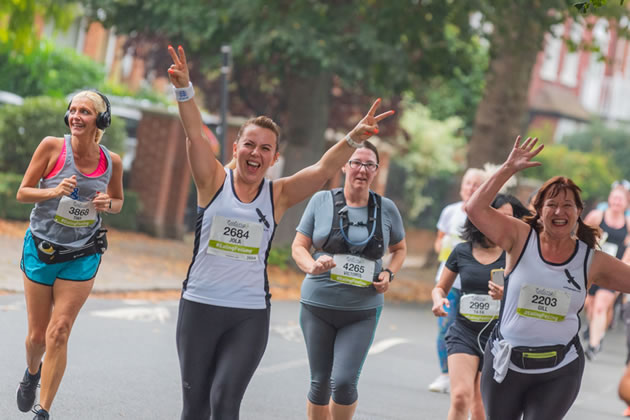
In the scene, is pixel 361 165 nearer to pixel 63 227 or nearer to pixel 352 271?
pixel 352 271

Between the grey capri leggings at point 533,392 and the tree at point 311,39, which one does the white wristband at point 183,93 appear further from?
the tree at point 311,39

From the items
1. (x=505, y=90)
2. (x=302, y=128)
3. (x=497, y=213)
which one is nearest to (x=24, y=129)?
(x=302, y=128)

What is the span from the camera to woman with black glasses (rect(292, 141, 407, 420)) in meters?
6.07

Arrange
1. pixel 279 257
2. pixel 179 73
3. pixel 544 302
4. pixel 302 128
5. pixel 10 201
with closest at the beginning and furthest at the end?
pixel 179 73, pixel 544 302, pixel 10 201, pixel 279 257, pixel 302 128

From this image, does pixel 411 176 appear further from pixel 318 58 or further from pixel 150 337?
pixel 150 337

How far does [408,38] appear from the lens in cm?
1848

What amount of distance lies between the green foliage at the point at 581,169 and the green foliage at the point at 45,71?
54.1 ft

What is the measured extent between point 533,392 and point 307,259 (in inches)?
61.8

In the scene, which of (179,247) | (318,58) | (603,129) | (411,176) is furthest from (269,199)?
(603,129)

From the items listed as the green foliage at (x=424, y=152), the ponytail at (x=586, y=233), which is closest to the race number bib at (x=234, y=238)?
the ponytail at (x=586, y=233)

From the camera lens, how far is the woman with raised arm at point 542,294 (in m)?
4.93

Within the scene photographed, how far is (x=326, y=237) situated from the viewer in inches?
246

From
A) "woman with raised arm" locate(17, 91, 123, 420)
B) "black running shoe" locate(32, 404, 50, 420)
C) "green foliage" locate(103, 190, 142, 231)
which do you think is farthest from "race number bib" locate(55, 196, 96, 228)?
"green foliage" locate(103, 190, 142, 231)

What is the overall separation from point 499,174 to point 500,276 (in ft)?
4.19
